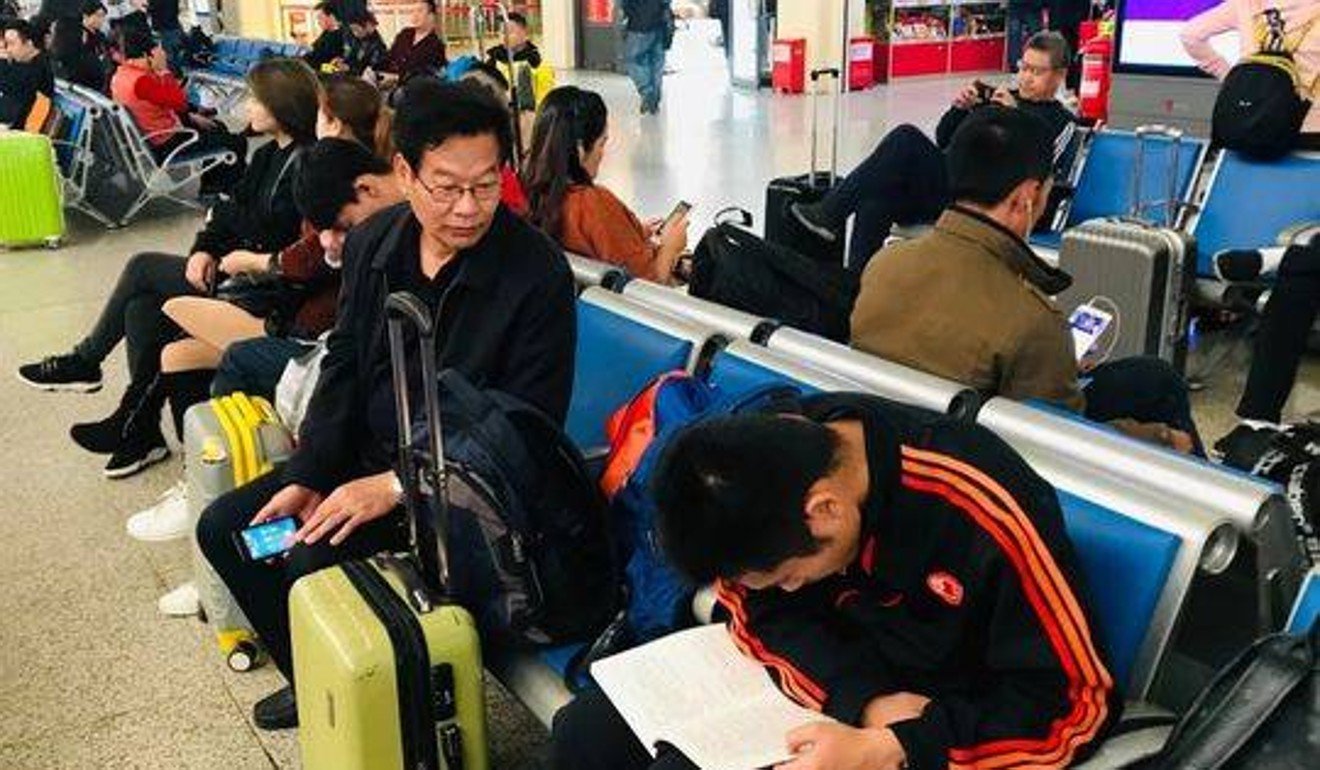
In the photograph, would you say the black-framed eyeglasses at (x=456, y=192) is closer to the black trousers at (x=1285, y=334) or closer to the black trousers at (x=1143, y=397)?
the black trousers at (x=1143, y=397)

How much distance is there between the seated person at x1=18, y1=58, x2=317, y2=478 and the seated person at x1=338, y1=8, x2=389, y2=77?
24.3 feet

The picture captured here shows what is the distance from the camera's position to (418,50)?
34.1ft

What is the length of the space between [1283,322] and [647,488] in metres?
2.89

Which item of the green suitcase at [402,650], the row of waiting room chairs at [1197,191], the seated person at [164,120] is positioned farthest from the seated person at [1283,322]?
the seated person at [164,120]

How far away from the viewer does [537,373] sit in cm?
218

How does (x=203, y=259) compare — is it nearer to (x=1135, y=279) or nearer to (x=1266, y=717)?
(x=1135, y=279)

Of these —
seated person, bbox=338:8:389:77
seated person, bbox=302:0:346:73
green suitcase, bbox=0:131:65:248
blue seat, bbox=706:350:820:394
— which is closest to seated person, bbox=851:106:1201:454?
blue seat, bbox=706:350:820:394

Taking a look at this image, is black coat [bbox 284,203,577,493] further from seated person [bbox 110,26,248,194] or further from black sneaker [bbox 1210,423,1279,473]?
seated person [bbox 110,26,248,194]

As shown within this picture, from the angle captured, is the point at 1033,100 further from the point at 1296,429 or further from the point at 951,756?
the point at 951,756

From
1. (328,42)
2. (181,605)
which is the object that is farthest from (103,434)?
(328,42)

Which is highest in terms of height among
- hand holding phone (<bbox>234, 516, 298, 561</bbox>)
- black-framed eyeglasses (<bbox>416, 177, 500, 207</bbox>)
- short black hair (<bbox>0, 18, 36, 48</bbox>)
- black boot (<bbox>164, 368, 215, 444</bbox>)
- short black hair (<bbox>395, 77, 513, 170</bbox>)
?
short black hair (<bbox>0, 18, 36, 48</bbox>)

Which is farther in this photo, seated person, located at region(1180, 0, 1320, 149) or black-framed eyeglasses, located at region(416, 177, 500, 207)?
seated person, located at region(1180, 0, 1320, 149)

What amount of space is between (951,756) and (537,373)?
1.03 m

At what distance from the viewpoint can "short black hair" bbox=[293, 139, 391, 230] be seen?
2.90 m
